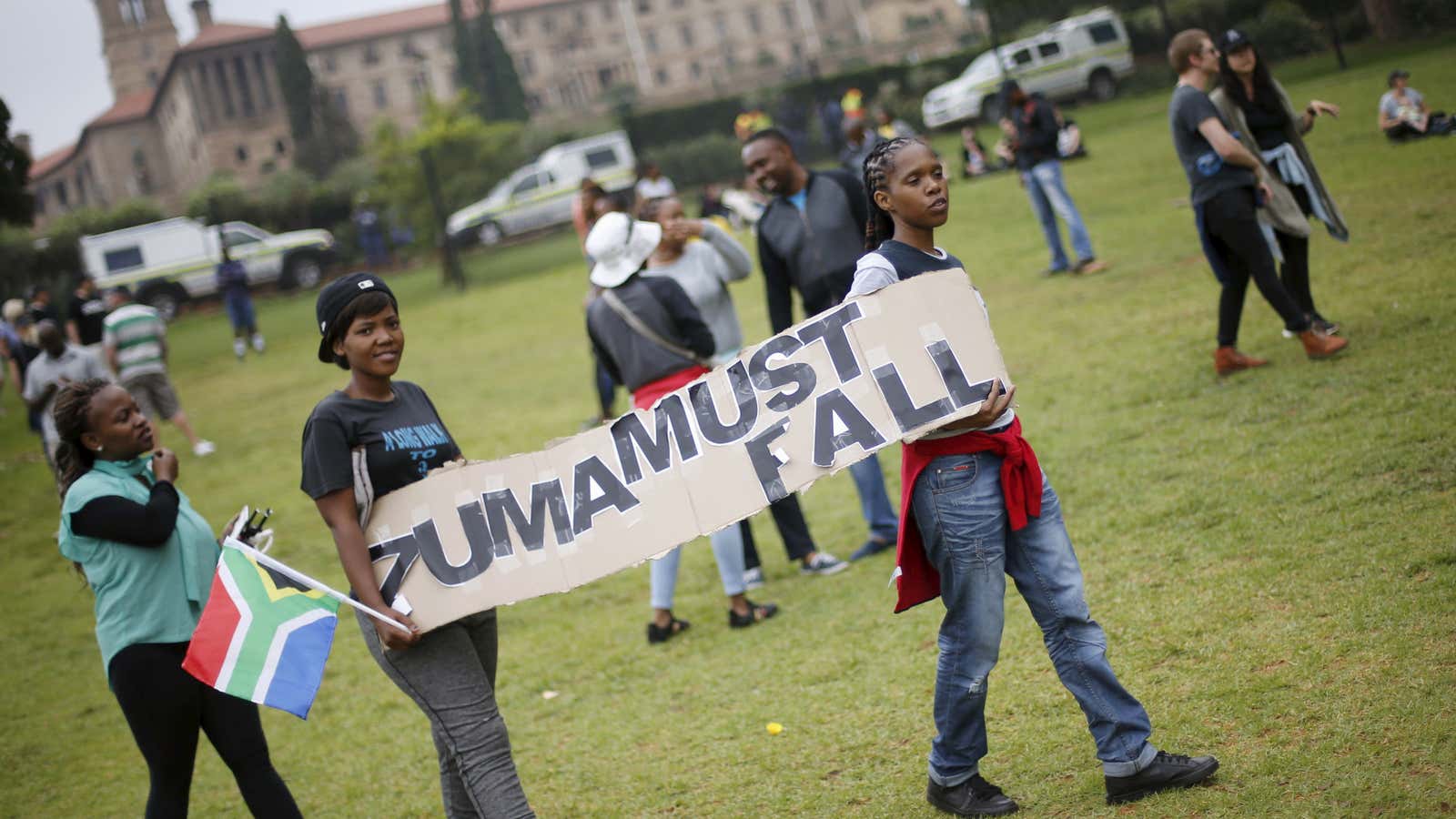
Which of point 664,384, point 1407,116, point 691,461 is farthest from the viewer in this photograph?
point 1407,116

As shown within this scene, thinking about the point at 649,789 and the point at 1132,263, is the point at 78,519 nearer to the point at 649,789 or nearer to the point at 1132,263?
the point at 649,789

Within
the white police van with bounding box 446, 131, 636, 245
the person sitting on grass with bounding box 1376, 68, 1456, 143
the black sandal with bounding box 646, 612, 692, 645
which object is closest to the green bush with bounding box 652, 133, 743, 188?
the white police van with bounding box 446, 131, 636, 245

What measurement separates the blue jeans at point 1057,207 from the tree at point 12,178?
1715cm

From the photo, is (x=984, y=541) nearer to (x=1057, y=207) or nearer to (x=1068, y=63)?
(x=1057, y=207)

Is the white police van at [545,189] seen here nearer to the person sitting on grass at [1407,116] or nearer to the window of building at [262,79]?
the person sitting on grass at [1407,116]

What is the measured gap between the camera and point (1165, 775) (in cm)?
374

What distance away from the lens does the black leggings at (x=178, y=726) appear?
4.20 m

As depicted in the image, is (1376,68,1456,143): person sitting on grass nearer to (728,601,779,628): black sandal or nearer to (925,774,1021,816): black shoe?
(728,601,779,628): black sandal

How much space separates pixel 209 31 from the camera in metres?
94.5

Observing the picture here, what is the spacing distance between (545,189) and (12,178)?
50.7ft

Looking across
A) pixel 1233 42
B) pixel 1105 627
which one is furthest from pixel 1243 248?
pixel 1105 627

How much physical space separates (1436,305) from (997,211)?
1180cm

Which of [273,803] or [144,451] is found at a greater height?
[144,451]

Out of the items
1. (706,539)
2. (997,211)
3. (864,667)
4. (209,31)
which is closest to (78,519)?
(864,667)
